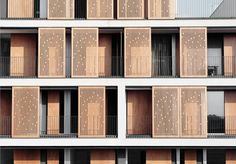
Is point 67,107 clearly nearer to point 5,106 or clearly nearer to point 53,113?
point 53,113

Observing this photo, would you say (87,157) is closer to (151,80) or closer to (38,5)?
(151,80)

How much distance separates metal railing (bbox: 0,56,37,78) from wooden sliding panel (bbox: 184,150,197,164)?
8.84 metres

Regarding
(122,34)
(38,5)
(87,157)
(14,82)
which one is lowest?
(87,157)

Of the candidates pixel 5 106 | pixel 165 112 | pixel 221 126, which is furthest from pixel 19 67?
pixel 221 126

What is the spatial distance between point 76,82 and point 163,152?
5.64 metres

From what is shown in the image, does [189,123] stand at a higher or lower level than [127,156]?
higher

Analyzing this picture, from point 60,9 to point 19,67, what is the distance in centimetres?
373

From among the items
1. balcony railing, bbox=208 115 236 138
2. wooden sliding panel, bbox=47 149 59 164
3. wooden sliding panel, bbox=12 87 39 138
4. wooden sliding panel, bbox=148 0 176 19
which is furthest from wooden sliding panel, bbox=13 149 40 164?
wooden sliding panel, bbox=148 0 176 19

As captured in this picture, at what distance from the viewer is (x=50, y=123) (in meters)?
24.7

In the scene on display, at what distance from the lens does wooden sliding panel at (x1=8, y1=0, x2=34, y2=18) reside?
80.9 feet

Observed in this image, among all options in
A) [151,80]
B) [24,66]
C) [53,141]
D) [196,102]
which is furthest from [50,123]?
[196,102]

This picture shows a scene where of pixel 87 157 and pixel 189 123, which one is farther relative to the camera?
pixel 87 157

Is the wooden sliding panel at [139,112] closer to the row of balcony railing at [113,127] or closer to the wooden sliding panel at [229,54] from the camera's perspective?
the row of balcony railing at [113,127]

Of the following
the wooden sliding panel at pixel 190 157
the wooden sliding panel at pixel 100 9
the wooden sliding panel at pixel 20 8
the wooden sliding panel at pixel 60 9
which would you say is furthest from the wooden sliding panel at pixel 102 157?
the wooden sliding panel at pixel 20 8
